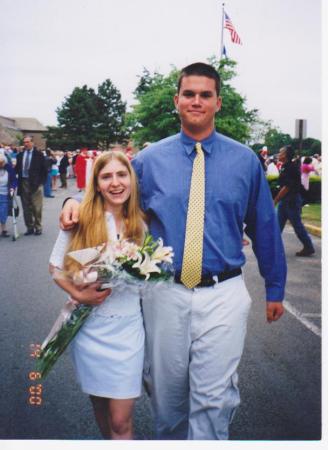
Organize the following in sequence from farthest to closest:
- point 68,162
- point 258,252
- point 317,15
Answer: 1. point 68,162
2. point 317,15
3. point 258,252

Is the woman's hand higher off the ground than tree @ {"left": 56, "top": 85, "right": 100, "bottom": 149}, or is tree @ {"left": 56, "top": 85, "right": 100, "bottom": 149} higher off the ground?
tree @ {"left": 56, "top": 85, "right": 100, "bottom": 149}

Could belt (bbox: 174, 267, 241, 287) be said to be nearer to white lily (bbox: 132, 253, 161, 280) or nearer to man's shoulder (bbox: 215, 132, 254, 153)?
white lily (bbox: 132, 253, 161, 280)

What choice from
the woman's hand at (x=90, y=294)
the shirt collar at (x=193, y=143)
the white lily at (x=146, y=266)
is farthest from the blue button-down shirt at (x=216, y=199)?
the woman's hand at (x=90, y=294)

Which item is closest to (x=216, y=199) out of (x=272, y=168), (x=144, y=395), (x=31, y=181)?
(x=144, y=395)

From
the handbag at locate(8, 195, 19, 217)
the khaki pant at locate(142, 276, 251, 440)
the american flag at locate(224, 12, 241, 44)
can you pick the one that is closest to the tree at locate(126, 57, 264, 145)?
the american flag at locate(224, 12, 241, 44)

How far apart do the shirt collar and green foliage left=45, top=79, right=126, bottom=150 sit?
0.56m

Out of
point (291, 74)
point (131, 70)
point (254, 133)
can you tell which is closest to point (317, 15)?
point (291, 74)

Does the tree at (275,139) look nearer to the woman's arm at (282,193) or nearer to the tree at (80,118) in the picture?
the woman's arm at (282,193)

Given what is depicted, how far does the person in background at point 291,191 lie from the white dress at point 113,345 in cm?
135

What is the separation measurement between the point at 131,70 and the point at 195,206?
2.90 ft

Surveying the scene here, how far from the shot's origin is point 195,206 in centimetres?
212

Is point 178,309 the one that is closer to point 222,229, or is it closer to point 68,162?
point 222,229

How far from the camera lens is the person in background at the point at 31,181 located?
3.14 meters

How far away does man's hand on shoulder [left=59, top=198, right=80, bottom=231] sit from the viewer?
2.07 meters
